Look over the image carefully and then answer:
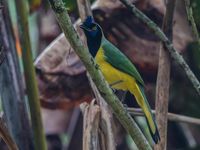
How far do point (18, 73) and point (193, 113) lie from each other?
1736 millimetres

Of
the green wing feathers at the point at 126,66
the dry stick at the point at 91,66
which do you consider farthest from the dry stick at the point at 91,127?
the green wing feathers at the point at 126,66

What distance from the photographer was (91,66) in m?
1.80

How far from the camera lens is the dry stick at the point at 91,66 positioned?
1.75 meters

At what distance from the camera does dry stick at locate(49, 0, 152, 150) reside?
5.73ft

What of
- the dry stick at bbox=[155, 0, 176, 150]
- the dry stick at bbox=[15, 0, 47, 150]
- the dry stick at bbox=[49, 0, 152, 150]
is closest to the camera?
the dry stick at bbox=[49, 0, 152, 150]

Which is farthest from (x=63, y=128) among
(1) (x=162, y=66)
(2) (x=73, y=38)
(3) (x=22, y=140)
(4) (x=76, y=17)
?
(2) (x=73, y=38)

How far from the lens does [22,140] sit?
2.93 meters

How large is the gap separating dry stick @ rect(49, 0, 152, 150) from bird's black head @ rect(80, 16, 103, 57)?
2.71 feet

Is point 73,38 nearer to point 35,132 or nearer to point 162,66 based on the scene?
point 162,66

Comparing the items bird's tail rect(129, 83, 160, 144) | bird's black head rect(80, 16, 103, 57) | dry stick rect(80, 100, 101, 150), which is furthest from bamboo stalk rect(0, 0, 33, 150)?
dry stick rect(80, 100, 101, 150)

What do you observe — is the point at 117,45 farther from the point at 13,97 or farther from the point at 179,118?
the point at 179,118

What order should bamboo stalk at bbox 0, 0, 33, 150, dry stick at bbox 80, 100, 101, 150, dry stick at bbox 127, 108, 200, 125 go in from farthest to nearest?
bamboo stalk at bbox 0, 0, 33, 150
dry stick at bbox 127, 108, 200, 125
dry stick at bbox 80, 100, 101, 150

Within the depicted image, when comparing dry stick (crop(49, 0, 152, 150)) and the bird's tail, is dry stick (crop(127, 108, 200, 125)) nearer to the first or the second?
the bird's tail

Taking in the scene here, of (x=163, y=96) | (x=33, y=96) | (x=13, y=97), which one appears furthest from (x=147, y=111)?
(x=13, y=97)
